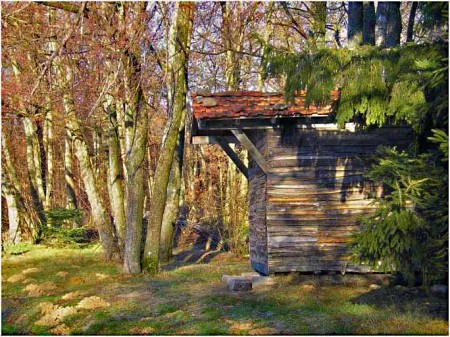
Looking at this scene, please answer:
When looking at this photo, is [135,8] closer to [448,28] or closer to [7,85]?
[7,85]

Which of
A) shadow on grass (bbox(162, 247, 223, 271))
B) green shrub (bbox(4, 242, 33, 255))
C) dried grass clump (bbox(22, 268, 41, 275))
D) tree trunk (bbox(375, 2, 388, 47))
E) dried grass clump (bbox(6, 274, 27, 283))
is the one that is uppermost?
tree trunk (bbox(375, 2, 388, 47))

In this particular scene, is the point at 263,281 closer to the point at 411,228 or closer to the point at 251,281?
the point at 251,281

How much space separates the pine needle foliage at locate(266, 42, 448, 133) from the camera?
612 cm

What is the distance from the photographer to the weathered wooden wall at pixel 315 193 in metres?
9.39

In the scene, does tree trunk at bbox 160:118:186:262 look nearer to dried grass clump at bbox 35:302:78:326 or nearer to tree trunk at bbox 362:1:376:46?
tree trunk at bbox 362:1:376:46

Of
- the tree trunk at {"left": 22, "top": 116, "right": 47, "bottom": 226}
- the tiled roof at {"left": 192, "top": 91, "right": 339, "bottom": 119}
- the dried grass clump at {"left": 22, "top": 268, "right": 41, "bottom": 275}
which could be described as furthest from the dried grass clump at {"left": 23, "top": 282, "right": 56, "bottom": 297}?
the tree trunk at {"left": 22, "top": 116, "right": 47, "bottom": 226}

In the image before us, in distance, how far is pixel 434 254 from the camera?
5.74 m

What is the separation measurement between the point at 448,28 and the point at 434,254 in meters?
2.65

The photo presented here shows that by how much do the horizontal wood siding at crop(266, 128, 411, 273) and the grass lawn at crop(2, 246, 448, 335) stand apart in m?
0.50

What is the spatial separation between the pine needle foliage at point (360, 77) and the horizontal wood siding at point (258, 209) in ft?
10.2

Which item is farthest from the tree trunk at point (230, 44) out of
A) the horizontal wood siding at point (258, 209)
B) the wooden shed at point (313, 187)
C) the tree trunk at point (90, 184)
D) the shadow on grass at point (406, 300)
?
the shadow on grass at point (406, 300)

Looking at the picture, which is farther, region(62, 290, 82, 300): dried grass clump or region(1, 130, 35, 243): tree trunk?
region(1, 130, 35, 243): tree trunk

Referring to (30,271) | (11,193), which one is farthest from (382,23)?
(11,193)

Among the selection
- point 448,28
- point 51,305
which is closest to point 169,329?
point 51,305
